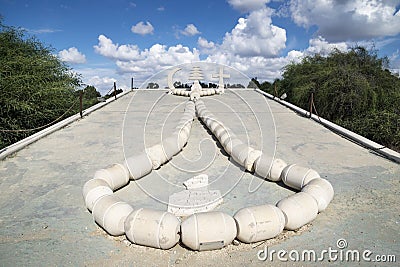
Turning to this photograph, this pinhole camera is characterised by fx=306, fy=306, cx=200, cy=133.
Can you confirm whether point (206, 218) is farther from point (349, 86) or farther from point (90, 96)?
point (90, 96)

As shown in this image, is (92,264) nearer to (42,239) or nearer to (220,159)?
(42,239)

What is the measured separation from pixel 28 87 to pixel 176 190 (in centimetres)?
607

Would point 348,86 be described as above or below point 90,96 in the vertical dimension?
above

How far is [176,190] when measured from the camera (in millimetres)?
4352

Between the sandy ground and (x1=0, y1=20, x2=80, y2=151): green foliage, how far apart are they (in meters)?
1.34

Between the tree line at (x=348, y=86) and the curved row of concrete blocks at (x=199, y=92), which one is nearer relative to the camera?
the tree line at (x=348, y=86)

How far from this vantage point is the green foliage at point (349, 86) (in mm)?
12047

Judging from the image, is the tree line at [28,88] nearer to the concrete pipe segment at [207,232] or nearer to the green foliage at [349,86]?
the concrete pipe segment at [207,232]

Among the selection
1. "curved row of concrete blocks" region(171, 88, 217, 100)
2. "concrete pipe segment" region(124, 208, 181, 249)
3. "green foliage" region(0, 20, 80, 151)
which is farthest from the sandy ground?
"curved row of concrete blocks" region(171, 88, 217, 100)

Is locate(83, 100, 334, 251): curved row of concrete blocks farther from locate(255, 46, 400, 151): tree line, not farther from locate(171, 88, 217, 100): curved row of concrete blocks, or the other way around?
locate(171, 88, 217, 100): curved row of concrete blocks

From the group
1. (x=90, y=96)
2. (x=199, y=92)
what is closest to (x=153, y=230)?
(x=199, y=92)

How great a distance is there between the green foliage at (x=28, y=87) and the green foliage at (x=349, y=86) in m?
9.32

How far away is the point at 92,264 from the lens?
277 cm

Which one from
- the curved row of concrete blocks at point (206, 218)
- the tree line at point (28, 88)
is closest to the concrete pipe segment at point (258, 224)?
the curved row of concrete blocks at point (206, 218)
